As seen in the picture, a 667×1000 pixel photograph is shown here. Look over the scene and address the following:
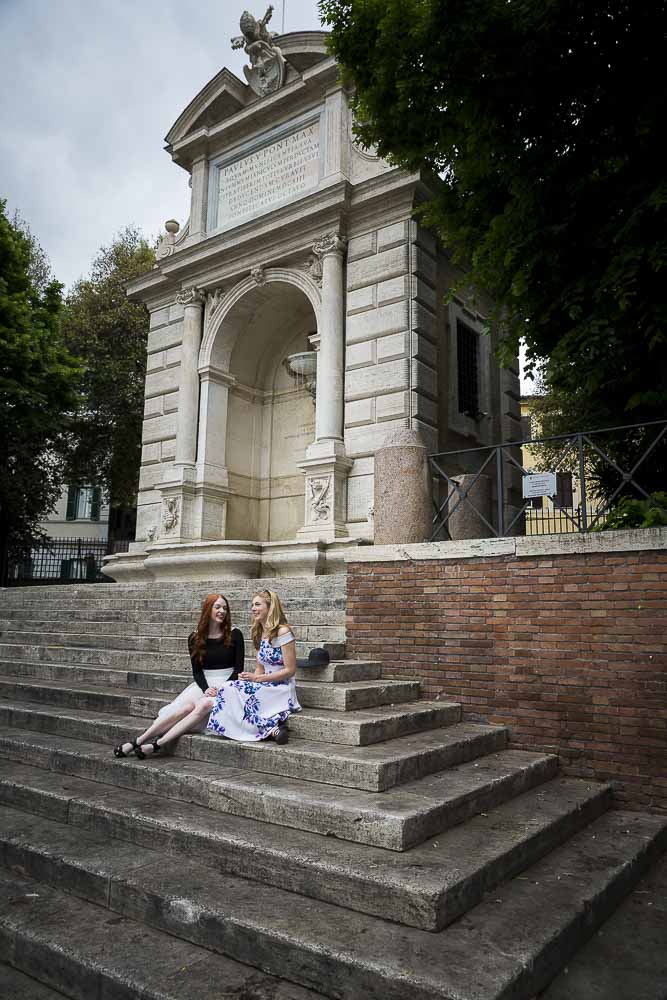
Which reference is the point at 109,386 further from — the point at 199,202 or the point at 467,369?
the point at 467,369

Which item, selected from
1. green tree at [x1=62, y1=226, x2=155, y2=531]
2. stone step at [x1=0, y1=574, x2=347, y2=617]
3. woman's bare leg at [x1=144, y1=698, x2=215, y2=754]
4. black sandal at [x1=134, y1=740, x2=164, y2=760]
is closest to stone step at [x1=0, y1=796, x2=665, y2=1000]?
black sandal at [x1=134, y1=740, x2=164, y2=760]

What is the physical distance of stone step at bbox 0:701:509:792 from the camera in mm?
4906

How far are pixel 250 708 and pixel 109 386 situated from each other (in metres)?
21.2

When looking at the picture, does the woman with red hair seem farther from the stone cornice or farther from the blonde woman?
the stone cornice

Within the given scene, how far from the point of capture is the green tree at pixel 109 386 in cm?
2475

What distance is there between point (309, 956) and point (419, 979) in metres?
0.53

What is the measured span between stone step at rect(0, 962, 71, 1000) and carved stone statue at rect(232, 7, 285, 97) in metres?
14.7

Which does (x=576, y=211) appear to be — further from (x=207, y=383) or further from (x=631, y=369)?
(x=207, y=383)

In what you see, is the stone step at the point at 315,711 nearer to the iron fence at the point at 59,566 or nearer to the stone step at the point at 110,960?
the stone step at the point at 110,960

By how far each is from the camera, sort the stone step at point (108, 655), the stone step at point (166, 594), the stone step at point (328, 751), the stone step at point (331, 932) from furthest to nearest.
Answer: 1. the stone step at point (166, 594)
2. the stone step at point (108, 655)
3. the stone step at point (328, 751)
4. the stone step at point (331, 932)

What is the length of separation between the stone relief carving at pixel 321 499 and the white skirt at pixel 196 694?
18.5 feet

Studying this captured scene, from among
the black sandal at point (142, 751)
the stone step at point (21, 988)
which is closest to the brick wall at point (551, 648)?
the black sandal at point (142, 751)

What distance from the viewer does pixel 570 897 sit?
4035 millimetres

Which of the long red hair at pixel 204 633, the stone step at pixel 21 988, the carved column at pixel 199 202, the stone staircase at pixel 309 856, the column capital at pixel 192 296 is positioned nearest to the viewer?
the stone staircase at pixel 309 856
